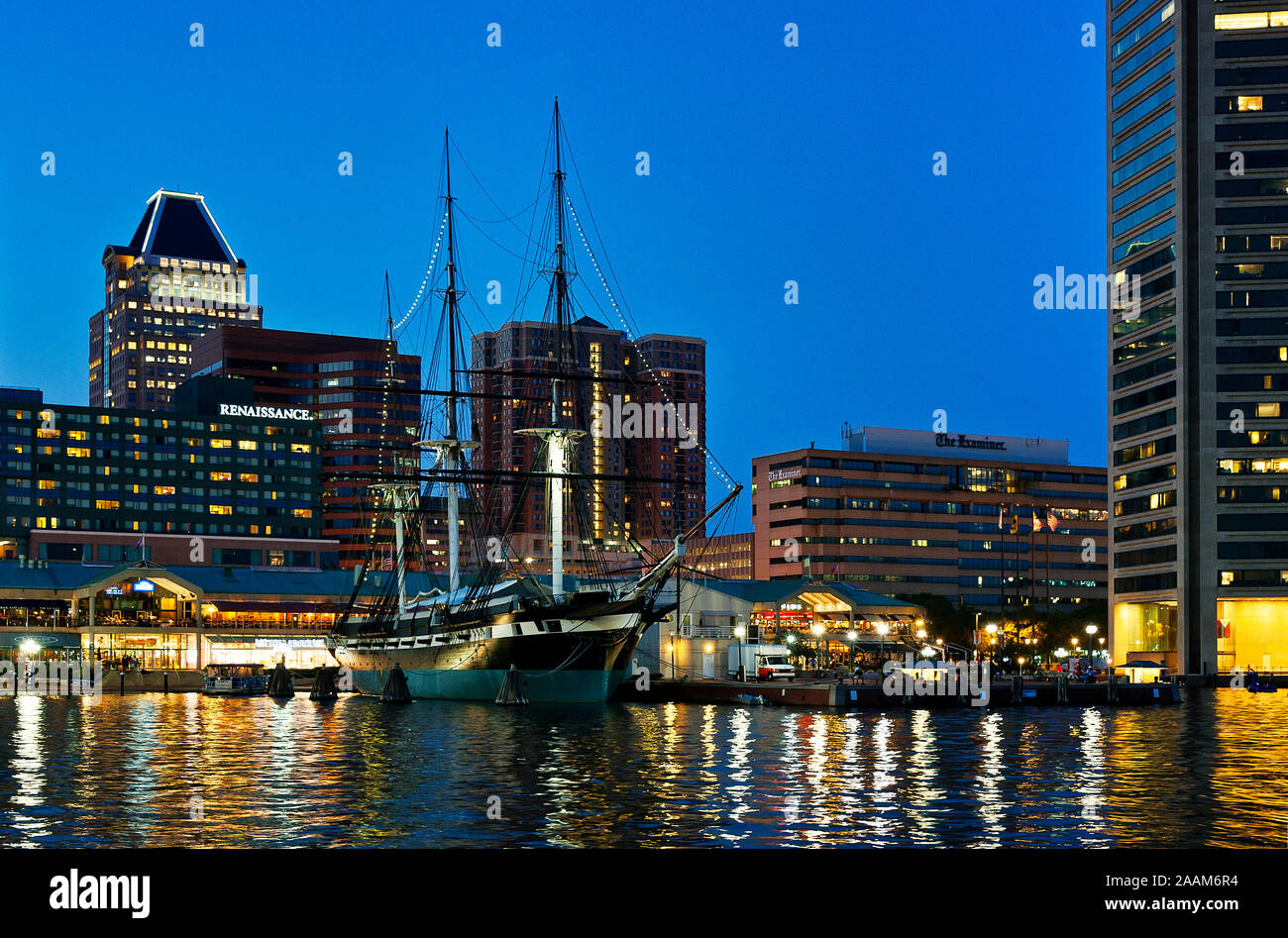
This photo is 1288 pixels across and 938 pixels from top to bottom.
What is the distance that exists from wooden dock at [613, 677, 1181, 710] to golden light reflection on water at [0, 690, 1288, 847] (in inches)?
460

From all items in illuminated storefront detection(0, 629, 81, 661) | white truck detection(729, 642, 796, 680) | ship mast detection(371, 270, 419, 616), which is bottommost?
illuminated storefront detection(0, 629, 81, 661)

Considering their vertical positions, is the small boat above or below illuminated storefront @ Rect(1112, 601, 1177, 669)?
below

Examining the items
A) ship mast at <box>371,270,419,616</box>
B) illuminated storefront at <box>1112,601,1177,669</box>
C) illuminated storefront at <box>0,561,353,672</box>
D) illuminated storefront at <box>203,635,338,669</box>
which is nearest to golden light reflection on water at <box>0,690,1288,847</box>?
ship mast at <box>371,270,419,616</box>

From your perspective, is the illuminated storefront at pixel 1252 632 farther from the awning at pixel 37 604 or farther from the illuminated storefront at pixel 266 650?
the awning at pixel 37 604

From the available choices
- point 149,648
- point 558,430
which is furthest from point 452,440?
point 149,648

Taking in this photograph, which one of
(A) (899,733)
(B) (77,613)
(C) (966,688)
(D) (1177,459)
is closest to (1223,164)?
(D) (1177,459)

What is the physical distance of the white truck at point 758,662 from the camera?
117 meters

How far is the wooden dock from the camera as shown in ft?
311

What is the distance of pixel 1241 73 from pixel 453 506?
101 meters

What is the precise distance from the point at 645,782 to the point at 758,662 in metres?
78.2

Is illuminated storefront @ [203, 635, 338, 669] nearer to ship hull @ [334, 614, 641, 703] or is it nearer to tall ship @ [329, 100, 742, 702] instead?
tall ship @ [329, 100, 742, 702]

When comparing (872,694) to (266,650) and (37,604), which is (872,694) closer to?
(266,650)
